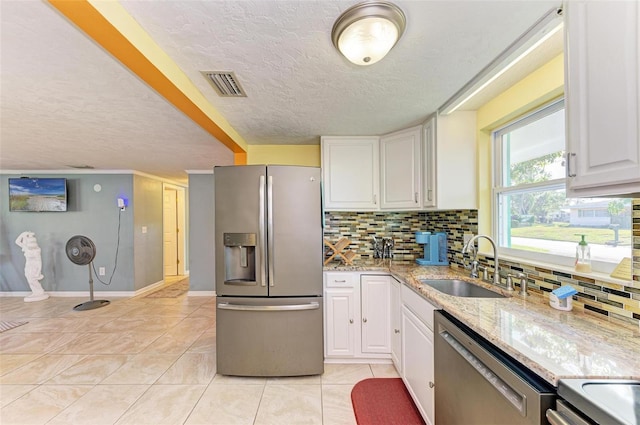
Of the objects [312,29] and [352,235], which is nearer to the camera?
[312,29]

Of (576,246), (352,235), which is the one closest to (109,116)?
(352,235)

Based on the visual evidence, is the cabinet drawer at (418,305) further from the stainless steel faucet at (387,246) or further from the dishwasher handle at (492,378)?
the stainless steel faucet at (387,246)

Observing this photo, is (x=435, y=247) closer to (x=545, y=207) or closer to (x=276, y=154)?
(x=545, y=207)

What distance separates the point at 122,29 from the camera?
3.72ft

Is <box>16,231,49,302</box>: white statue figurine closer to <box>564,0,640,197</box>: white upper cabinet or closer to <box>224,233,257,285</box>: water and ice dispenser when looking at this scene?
<box>224,233,257,285</box>: water and ice dispenser

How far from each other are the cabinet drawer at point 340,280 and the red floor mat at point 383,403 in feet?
2.53

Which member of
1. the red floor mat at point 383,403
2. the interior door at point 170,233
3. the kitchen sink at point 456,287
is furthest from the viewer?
the interior door at point 170,233

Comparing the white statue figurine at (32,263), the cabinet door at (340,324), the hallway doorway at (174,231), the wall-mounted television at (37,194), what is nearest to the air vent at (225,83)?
the cabinet door at (340,324)

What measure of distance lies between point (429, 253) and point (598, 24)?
2038 millimetres

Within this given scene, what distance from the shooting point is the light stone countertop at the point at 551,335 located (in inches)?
32.4

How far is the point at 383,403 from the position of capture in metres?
1.92

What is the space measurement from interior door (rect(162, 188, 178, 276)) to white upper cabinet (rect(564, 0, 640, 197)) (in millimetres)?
6716

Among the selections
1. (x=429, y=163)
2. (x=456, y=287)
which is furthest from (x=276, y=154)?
(x=456, y=287)

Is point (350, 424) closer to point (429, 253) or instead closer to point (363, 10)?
point (429, 253)
